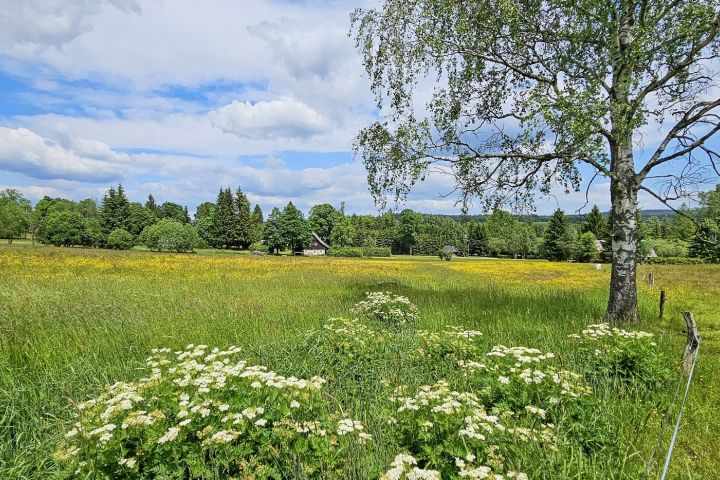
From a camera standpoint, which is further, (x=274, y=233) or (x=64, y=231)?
(x=274, y=233)

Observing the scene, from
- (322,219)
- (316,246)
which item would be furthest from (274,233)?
(322,219)

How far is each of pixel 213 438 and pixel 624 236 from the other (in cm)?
1053

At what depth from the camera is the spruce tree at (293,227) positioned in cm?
8244

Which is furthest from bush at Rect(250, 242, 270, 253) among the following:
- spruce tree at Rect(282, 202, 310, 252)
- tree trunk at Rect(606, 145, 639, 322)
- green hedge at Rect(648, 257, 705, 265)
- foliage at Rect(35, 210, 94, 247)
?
tree trunk at Rect(606, 145, 639, 322)

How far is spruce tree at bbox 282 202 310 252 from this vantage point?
82438mm

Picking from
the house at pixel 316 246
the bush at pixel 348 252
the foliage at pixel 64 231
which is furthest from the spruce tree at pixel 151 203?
the bush at pixel 348 252

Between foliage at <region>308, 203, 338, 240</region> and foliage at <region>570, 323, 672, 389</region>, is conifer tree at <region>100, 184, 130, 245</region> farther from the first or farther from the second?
foliage at <region>570, 323, 672, 389</region>

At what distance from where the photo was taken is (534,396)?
171 inches

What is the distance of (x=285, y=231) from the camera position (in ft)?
270

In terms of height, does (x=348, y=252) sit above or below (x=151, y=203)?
below

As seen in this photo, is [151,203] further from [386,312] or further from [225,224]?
[386,312]

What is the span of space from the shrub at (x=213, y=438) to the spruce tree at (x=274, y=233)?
79858mm

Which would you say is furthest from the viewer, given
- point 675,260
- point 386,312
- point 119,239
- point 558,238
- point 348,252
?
point 348,252

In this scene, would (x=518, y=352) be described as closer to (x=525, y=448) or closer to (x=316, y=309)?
(x=525, y=448)
